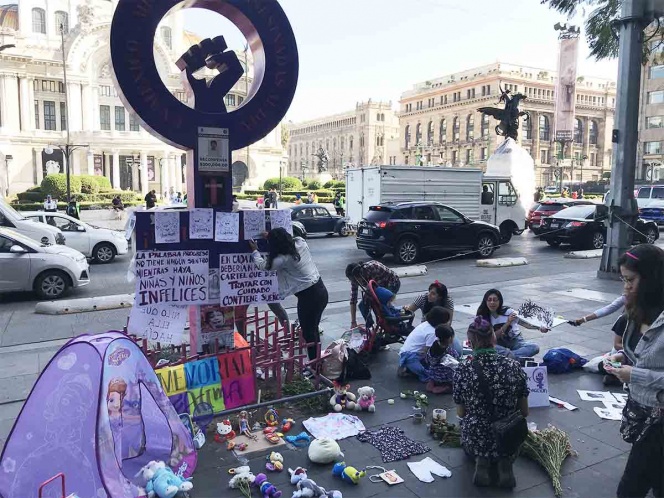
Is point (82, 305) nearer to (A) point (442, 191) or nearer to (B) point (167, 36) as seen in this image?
(A) point (442, 191)

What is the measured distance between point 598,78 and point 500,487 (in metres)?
121

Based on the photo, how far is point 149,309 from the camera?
5.45 m

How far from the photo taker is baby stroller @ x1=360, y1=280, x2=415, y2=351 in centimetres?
684

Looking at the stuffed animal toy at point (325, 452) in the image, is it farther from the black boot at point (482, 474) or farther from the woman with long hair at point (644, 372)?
the woman with long hair at point (644, 372)

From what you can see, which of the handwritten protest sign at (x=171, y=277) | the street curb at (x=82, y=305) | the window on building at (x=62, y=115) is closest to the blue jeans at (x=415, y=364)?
the handwritten protest sign at (x=171, y=277)

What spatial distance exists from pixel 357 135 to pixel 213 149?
136 meters

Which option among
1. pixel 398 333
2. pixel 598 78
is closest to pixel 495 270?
pixel 398 333

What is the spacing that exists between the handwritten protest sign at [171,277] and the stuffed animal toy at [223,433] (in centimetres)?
138

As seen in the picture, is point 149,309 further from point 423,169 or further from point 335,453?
point 423,169

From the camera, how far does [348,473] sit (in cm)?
397

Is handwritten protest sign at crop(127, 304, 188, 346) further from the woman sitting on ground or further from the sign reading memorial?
the woman sitting on ground

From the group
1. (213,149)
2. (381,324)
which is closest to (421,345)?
(381,324)

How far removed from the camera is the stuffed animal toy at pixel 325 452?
13.8ft

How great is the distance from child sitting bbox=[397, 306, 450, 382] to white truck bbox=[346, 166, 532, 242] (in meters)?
12.8
